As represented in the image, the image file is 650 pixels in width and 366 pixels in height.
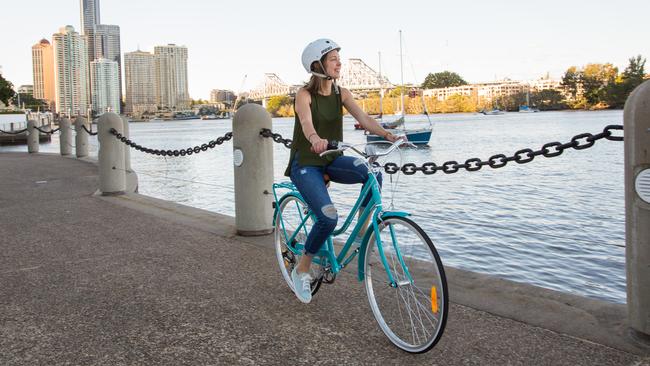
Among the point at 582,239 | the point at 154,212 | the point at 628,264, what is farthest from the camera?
the point at 582,239

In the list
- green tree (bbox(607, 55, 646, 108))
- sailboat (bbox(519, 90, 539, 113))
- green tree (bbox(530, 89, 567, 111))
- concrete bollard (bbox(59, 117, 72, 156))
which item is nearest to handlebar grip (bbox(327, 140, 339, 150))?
concrete bollard (bbox(59, 117, 72, 156))

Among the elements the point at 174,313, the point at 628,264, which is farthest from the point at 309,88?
the point at 628,264

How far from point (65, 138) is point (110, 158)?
1180 cm

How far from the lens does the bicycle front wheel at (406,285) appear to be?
2.98 metres

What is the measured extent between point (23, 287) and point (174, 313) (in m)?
1.38

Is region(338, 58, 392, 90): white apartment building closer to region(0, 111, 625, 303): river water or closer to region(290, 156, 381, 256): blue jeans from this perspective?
region(0, 111, 625, 303): river water

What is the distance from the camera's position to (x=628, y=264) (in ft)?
11.0

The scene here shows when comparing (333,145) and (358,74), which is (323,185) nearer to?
(333,145)

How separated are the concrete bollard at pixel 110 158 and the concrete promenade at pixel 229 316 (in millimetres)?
3765

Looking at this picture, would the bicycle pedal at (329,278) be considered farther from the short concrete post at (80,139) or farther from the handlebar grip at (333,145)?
the short concrete post at (80,139)

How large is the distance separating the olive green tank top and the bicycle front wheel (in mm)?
666

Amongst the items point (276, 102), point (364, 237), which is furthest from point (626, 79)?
point (364, 237)

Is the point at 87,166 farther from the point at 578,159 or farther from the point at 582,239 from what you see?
the point at 578,159

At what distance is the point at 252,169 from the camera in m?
6.39
